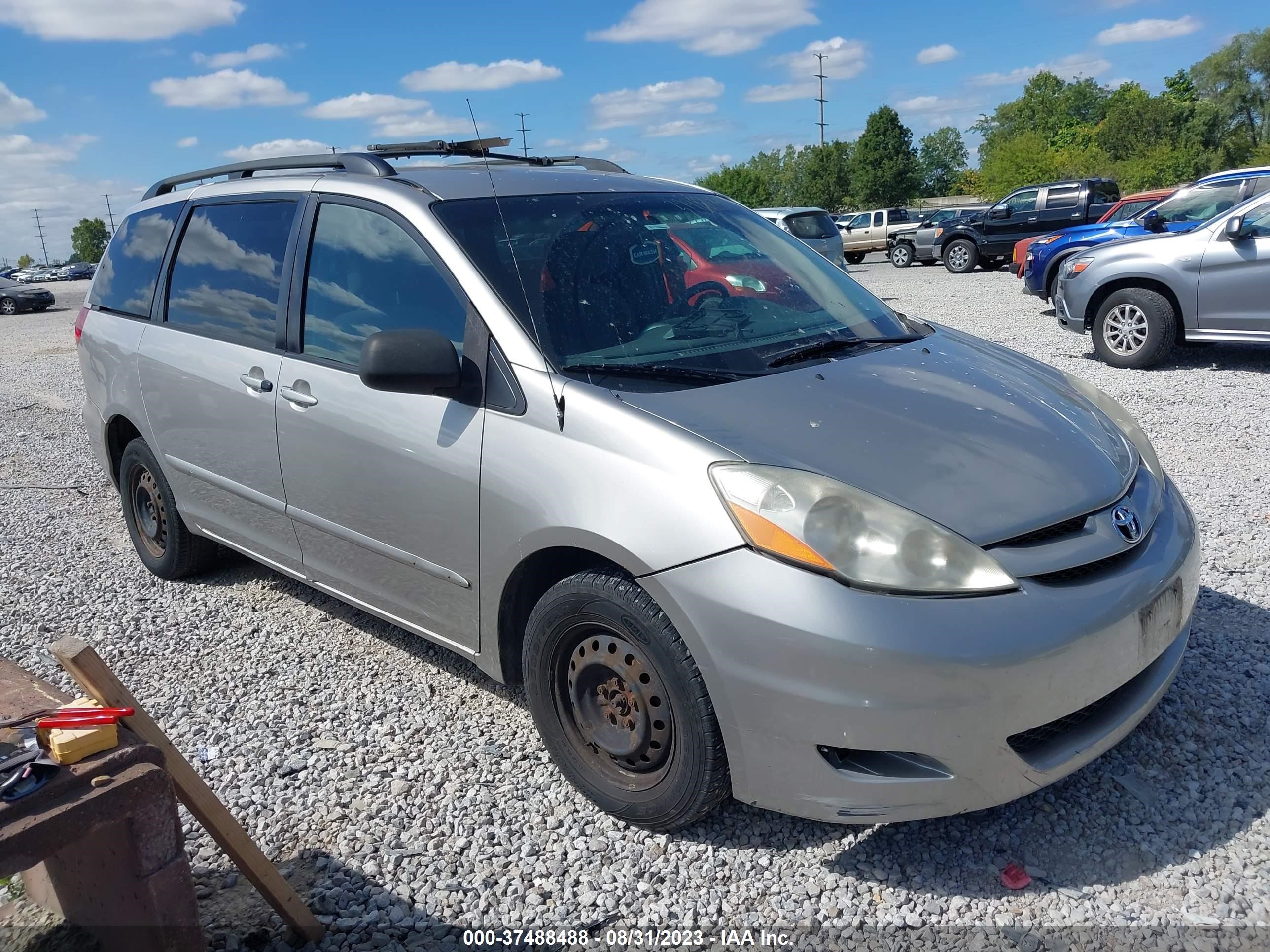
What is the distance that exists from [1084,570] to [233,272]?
338 cm

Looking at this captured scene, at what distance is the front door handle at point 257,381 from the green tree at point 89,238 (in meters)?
116

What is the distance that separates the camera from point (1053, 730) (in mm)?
2424

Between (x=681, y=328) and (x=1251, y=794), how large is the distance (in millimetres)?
A: 2135

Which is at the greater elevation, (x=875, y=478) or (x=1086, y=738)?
(x=875, y=478)

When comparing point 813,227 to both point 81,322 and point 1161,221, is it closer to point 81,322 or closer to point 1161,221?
point 1161,221

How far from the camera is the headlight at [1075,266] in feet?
30.8

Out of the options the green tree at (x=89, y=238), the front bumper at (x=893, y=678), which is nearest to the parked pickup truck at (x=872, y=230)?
the front bumper at (x=893, y=678)

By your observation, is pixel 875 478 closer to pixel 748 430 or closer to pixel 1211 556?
pixel 748 430

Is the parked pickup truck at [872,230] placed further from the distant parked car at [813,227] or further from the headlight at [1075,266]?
the headlight at [1075,266]

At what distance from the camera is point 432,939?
2.39m

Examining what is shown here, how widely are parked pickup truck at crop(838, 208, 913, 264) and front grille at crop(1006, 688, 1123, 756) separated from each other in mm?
28036

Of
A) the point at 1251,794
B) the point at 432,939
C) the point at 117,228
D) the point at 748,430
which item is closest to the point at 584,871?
the point at 432,939

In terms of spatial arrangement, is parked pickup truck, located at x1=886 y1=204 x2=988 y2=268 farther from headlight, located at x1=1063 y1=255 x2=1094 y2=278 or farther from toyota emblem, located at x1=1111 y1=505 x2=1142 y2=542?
toyota emblem, located at x1=1111 y1=505 x2=1142 y2=542

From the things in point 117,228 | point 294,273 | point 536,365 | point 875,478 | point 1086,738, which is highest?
point 117,228
